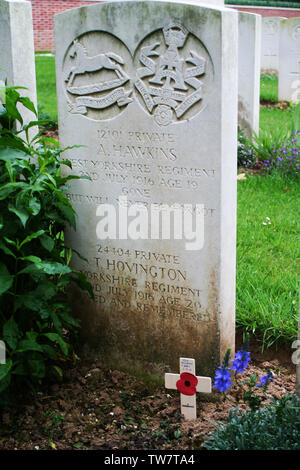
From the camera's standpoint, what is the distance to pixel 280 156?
22.8 feet

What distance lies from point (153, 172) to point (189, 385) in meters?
1.09

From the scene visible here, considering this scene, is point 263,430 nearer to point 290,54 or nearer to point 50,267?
point 50,267

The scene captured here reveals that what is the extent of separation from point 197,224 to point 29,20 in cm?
159

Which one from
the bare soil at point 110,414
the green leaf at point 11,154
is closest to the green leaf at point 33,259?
the green leaf at point 11,154

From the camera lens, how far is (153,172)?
3.11 metres

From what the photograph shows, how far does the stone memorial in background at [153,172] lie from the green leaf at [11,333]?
70cm

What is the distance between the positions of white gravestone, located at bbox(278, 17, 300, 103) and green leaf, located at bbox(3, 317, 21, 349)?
31.0 ft

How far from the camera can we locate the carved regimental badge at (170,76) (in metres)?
2.85

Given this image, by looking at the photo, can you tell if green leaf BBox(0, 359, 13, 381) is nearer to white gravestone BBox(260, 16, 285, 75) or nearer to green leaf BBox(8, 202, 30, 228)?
green leaf BBox(8, 202, 30, 228)

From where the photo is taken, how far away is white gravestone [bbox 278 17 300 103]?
430 inches

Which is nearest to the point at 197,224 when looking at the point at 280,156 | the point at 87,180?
the point at 87,180

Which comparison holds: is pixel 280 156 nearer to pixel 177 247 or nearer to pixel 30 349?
pixel 177 247

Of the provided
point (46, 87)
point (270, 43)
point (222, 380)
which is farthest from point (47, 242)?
point (270, 43)

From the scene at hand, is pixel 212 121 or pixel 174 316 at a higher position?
pixel 212 121
